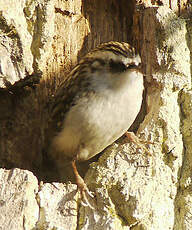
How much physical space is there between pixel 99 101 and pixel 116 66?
23 cm

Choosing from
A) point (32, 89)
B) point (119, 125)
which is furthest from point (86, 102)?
point (32, 89)

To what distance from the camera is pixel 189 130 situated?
3.11 metres

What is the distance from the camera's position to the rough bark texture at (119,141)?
2672 mm

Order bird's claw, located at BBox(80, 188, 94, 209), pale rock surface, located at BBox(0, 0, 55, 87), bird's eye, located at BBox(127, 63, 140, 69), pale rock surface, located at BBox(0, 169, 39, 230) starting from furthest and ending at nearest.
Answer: pale rock surface, located at BBox(0, 0, 55, 87)
bird's eye, located at BBox(127, 63, 140, 69)
bird's claw, located at BBox(80, 188, 94, 209)
pale rock surface, located at BBox(0, 169, 39, 230)

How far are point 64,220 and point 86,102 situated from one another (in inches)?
27.2

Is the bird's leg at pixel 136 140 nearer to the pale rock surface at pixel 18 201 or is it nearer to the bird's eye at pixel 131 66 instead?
the bird's eye at pixel 131 66

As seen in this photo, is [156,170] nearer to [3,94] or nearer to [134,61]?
[134,61]

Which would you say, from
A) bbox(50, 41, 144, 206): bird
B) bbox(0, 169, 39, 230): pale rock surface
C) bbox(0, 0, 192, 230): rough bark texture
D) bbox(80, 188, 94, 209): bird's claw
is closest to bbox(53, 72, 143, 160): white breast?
bbox(50, 41, 144, 206): bird

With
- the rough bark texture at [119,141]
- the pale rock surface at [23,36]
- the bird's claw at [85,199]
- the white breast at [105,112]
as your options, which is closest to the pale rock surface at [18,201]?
the rough bark texture at [119,141]

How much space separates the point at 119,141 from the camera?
333 centimetres

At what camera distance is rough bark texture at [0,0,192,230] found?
8.77 feet

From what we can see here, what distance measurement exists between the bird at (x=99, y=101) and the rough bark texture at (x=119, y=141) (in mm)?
147

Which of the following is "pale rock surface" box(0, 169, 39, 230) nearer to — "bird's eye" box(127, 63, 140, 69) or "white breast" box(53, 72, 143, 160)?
"white breast" box(53, 72, 143, 160)

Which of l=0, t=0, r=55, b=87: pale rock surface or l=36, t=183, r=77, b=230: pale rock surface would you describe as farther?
l=0, t=0, r=55, b=87: pale rock surface
